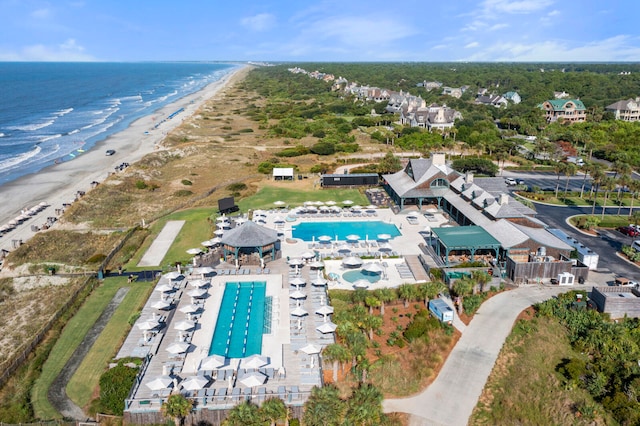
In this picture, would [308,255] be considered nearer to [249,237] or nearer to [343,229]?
[249,237]

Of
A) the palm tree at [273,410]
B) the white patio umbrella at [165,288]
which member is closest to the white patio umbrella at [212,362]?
the palm tree at [273,410]

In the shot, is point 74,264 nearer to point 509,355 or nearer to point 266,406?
point 266,406

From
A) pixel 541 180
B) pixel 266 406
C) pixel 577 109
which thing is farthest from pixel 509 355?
pixel 577 109

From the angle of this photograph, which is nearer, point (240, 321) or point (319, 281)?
point (240, 321)

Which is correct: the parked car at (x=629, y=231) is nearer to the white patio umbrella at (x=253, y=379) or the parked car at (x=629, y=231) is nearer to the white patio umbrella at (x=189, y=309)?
the white patio umbrella at (x=253, y=379)

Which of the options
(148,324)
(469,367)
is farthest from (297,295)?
(469,367)
